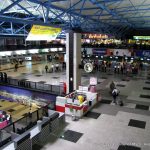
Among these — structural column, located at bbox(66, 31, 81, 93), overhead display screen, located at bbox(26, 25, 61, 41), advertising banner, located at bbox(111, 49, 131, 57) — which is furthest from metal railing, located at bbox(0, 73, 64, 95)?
advertising banner, located at bbox(111, 49, 131, 57)

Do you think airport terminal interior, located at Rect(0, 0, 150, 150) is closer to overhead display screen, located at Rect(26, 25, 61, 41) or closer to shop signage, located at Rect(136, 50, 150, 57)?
overhead display screen, located at Rect(26, 25, 61, 41)

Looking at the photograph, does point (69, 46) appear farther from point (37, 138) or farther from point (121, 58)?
point (121, 58)

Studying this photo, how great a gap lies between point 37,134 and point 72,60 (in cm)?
748

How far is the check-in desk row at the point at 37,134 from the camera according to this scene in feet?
25.8

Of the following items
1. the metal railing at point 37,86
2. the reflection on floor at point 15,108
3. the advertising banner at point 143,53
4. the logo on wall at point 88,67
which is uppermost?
the advertising banner at point 143,53

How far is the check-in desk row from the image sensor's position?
7.88m

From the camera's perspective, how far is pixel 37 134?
9133 mm

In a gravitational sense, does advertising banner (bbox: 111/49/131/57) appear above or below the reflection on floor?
above

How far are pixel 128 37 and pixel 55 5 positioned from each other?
1179 inches

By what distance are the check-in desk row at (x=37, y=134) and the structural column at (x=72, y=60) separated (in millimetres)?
4699

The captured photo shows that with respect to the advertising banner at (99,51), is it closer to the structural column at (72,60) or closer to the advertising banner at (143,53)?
the advertising banner at (143,53)

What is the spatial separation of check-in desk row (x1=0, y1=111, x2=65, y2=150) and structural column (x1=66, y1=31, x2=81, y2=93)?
4.70m

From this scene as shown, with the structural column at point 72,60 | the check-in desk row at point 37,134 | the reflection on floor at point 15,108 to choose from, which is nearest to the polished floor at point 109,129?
the check-in desk row at point 37,134

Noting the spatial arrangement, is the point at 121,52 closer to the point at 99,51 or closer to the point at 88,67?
the point at 99,51
